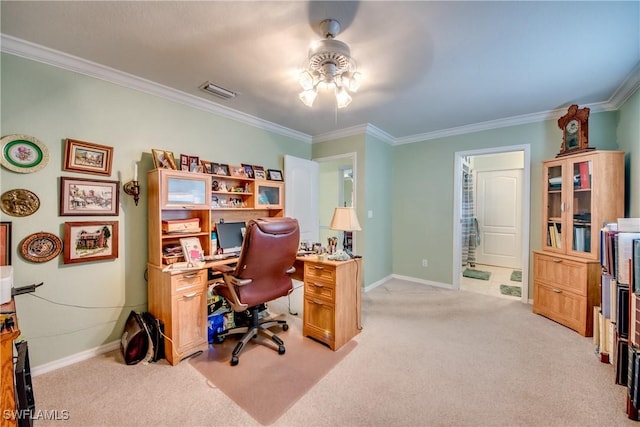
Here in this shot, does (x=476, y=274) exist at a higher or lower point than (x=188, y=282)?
lower

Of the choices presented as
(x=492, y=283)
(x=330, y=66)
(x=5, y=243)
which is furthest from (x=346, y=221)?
(x=492, y=283)

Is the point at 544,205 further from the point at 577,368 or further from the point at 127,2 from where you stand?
the point at 127,2

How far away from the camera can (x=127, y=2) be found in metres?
1.49

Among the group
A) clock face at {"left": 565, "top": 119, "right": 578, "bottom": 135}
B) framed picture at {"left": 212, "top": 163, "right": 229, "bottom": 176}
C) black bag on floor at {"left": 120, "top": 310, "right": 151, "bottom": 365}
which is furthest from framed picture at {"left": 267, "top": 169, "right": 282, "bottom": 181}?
clock face at {"left": 565, "top": 119, "right": 578, "bottom": 135}

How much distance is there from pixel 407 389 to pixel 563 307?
2.19 metres

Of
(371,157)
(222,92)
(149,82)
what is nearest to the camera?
(149,82)

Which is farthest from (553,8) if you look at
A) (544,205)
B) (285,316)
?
(285,316)

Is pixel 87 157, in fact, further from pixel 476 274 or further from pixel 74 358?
pixel 476 274

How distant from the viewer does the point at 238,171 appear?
3.09 metres

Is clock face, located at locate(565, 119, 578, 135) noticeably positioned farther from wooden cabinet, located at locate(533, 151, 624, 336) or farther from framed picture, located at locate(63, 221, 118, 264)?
framed picture, located at locate(63, 221, 118, 264)

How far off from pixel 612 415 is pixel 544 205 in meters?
2.18

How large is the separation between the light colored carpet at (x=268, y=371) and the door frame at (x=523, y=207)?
237cm

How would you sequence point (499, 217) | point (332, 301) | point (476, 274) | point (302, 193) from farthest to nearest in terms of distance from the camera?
point (499, 217), point (476, 274), point (302, 193), point (332, 301)

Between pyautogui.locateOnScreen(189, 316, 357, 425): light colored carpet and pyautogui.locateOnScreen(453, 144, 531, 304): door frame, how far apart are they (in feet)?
7.78
